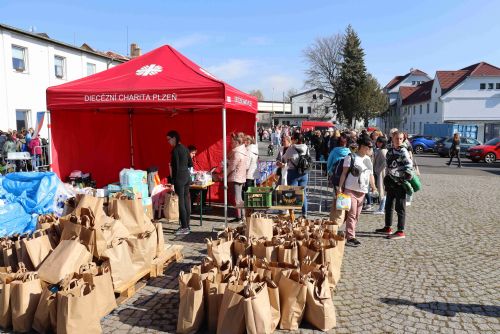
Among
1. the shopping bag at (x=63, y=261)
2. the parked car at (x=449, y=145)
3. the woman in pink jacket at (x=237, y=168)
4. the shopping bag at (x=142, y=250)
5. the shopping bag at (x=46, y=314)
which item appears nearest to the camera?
the shopping bag at (x=46, y=314)

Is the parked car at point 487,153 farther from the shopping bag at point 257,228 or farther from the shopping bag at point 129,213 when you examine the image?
the shopping bag at point 129,213

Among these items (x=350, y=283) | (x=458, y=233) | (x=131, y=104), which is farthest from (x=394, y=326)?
(x=131, y=104)

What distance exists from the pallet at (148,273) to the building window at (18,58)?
62.3 feet

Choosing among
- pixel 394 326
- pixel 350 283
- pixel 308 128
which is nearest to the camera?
pixel 394 326

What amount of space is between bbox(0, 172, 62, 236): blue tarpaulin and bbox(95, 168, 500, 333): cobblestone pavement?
7.32 feet

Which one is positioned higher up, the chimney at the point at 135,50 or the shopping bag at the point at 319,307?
the chimney at the point at 135,50

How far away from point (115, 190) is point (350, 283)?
476cm

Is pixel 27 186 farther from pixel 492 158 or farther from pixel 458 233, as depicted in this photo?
pixel 492 158

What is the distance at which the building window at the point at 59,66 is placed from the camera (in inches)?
905

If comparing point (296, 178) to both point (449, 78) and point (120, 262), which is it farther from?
point (449, 78)

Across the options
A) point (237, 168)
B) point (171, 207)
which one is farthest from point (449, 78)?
point (171, 207)

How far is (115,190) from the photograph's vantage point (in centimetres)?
768

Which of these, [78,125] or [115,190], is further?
[78,125]

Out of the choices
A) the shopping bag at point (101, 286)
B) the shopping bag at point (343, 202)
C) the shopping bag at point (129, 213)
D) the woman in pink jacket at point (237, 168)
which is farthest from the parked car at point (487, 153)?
the shopping bag at point (101, 286)
